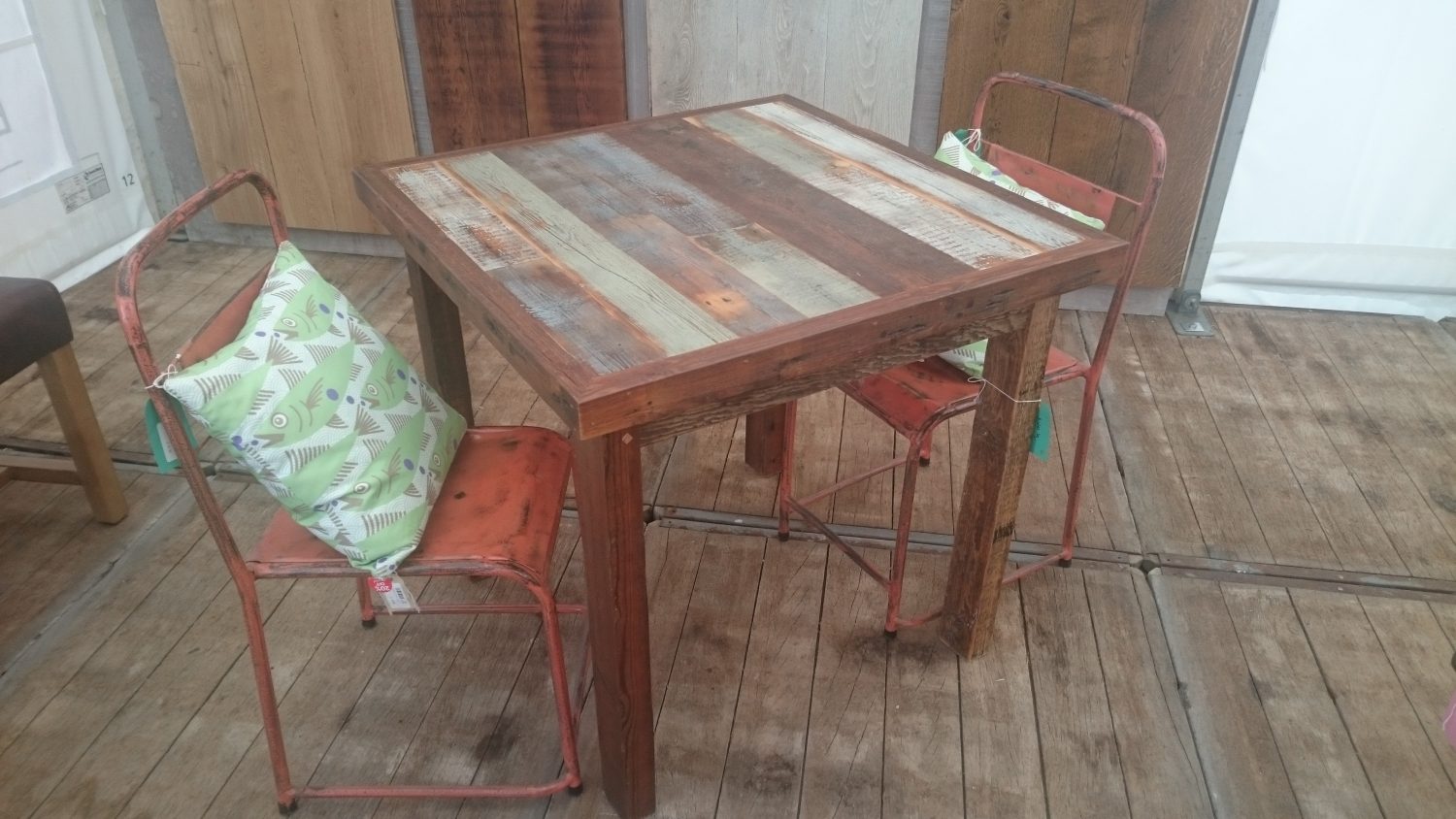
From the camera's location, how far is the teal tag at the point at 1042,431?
5.91 ft

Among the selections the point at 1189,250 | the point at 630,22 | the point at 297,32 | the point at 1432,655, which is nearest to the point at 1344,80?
the point at 1189,250

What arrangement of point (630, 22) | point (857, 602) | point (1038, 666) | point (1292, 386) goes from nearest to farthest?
point (1038, 666) → point (857, 602) → point (1292, 386) → point (630, 22)

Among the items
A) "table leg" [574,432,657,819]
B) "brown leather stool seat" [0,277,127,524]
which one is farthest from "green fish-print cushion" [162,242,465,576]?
"brown leather stool seat" [0,277,127,524]

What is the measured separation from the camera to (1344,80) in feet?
9.68

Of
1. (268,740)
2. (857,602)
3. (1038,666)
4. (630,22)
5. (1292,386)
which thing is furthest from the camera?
(630,22)

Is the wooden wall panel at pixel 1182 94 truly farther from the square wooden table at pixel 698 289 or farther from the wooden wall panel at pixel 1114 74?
the square wooden table at pixel 698 289

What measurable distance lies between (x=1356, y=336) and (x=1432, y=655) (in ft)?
4.72

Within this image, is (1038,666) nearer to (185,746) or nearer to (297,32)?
(185,746)

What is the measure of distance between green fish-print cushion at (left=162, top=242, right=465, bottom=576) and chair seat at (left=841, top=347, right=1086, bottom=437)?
738 millimetres

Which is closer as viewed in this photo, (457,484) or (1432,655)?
(457,484)

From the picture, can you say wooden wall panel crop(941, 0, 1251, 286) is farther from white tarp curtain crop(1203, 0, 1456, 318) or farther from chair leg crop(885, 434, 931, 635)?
chair leg crop(885, 434, 931, 635)

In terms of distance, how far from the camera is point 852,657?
2.03 m

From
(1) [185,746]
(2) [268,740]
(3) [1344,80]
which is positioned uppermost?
(3) [1344,80]

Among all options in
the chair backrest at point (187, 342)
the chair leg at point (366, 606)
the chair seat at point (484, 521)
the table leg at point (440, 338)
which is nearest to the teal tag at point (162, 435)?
the chair backrest at point (187, 342)
